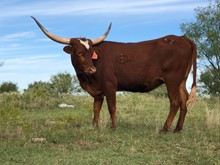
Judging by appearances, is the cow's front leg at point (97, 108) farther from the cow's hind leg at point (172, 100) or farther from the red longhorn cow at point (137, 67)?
the cow's hind leg at point (172, 100)

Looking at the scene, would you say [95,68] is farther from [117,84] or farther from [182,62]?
[182,62]

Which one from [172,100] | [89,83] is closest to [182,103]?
[172,100]

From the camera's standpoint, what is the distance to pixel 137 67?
10.5 m

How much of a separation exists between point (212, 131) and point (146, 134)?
1.85 meters

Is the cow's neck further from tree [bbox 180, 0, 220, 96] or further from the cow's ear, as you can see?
tree [bbox 180, 0, 220, 96]

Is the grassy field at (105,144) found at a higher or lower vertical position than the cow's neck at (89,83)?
lower

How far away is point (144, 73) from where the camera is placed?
10406mm

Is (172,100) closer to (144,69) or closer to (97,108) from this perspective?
(144,69)

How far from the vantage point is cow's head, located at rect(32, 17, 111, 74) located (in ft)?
32.5

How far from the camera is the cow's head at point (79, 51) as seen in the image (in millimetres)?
9914

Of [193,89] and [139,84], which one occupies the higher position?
[139,84]

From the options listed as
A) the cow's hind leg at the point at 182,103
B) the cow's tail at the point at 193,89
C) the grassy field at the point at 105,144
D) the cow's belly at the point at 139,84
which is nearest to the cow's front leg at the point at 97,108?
the grassy field at the point at 105,144

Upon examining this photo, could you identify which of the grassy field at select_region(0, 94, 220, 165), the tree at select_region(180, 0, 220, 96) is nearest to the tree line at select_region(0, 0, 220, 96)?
the tree at select_region(180, 0, 220, 96)

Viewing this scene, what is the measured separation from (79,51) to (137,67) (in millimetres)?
1478
